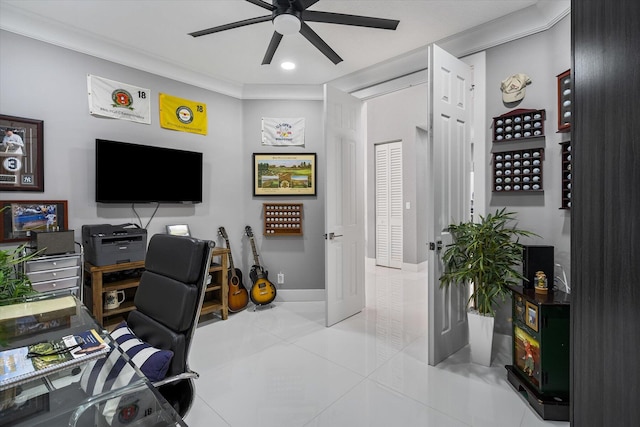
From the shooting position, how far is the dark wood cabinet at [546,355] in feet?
5.78

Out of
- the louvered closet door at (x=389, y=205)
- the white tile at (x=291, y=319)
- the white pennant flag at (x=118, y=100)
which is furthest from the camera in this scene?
the louvered closet door at (x=389, y=205)

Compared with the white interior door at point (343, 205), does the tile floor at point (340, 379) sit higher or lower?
lower

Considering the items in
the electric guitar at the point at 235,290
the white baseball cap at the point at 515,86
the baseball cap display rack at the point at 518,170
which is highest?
the white baseball cap at the point at 515,86

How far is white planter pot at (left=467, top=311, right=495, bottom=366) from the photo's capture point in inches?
89.9

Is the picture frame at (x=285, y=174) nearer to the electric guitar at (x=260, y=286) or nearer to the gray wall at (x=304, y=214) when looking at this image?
the gray wall at (x=304, y=214)

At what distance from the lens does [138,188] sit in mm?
2984

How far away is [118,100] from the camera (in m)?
2.91

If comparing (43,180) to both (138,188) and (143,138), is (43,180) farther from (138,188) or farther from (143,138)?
(143,138)

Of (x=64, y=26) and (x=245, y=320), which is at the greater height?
(x=64, y=26)

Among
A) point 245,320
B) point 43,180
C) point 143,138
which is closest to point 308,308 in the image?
point 245,320

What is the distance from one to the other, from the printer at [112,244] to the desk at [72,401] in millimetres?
1872

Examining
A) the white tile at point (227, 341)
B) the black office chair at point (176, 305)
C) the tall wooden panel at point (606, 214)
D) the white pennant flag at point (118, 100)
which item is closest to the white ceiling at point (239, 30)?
the white pennant flag at point (118, 100)

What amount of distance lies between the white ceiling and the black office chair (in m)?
1.98

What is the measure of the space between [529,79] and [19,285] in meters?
3.61
